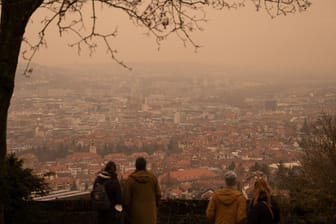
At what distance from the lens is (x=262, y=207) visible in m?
5.43

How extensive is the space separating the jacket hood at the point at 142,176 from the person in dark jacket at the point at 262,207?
5.17ft

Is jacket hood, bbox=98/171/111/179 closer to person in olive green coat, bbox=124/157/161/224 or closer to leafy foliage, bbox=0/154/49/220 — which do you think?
person in olive green coat, bbox=124/157/161/224

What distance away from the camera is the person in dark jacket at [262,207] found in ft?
17.8

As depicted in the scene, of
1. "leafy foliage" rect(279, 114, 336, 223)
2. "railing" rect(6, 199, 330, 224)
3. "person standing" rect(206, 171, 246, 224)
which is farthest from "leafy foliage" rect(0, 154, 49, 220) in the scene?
"leafy foliage" rect(279, 114, 336, 223)

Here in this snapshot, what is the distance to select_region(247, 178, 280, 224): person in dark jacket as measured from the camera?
543 centimetres

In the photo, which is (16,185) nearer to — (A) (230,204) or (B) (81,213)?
(B) (81,213)

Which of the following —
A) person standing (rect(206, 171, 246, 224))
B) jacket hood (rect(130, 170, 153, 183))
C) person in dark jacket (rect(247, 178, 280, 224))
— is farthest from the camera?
jacket hood (rect(130, 170, 153, 183))

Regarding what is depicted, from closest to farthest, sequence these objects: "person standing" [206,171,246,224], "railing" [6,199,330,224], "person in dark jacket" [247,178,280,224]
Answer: "person in dark jacket" [247,178,280,224] → "person standing" [206,171,246,224] → "railing" [6,199,330,224]

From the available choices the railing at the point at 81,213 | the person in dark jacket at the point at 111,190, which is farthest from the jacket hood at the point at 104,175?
the railing at the point at 81,213

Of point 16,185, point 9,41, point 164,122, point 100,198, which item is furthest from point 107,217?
point 164,122

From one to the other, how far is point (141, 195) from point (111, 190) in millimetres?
385

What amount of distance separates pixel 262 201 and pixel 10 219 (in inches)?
146

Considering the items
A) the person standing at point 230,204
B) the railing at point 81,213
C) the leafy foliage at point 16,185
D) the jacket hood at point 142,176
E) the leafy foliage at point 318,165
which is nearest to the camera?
the person standing at point 230,204

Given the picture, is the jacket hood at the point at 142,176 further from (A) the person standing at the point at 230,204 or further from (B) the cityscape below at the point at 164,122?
(B) the cityscape below at the point at 164,122
